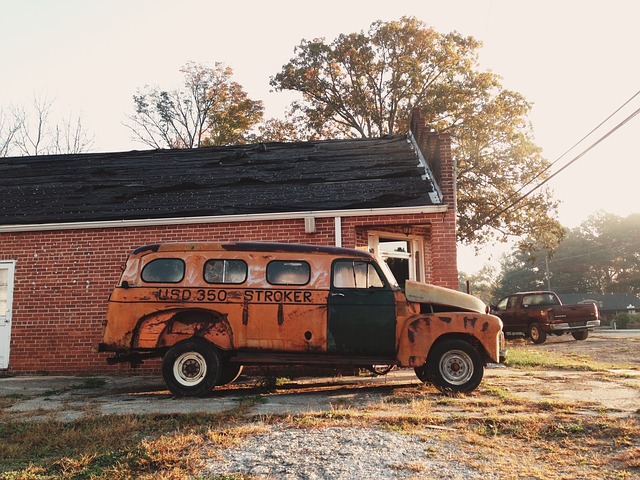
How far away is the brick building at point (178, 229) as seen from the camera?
10.9 m

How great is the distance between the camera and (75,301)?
1122cm

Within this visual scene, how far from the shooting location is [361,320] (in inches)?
303

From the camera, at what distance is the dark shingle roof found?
11391mm

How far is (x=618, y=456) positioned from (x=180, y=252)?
19.1ft

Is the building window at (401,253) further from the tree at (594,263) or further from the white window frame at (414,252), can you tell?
the tree at (594,263)

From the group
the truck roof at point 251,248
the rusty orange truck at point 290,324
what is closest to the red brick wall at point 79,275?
the truck roof at point 251,248

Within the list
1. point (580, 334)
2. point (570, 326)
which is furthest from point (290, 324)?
point (580, 334)

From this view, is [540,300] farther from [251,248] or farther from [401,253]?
[251,248]

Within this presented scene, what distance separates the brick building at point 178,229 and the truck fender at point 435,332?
8.95 feet

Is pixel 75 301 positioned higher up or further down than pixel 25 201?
further down

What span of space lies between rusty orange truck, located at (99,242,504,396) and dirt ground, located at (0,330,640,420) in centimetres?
47

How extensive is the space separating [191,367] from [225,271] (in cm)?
140

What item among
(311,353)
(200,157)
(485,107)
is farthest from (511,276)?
(311,353)

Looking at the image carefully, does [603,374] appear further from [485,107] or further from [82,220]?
[485,107]
